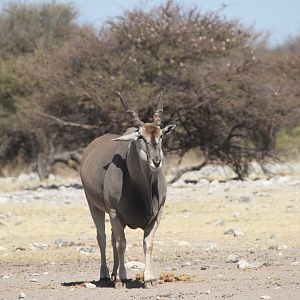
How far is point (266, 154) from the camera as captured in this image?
1367 inches

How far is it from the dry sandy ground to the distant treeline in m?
4.35

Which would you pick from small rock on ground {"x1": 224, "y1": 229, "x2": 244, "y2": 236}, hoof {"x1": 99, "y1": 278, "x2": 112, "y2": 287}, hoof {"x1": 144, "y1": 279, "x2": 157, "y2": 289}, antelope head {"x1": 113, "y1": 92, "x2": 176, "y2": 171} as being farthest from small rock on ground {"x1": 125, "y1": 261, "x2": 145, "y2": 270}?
small rock on ground {"x1": 224, "y1": 229, "x2": 244, "y2": 236}

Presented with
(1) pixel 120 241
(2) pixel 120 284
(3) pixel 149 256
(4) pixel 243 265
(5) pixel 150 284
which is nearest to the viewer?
(5) pixel 150 284

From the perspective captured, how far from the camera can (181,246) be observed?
16.5 meters

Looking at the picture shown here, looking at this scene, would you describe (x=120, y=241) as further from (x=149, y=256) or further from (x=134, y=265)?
(x=134, y=265)

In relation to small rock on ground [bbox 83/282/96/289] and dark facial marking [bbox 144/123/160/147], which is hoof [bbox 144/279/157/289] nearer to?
small rock on ground [bbox 83/282/96/289]

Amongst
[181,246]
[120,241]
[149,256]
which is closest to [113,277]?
[120,241]

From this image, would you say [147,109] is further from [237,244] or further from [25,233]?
[237,244]

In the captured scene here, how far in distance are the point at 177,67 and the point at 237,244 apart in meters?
17.2

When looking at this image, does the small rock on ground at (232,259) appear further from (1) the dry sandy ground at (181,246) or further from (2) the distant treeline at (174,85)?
(2) the distant treeline at (174,85)

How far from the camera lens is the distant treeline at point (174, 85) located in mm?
32688

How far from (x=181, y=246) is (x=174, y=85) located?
668 inches

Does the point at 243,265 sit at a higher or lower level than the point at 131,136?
lower

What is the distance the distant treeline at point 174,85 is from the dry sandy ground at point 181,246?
4351mm
